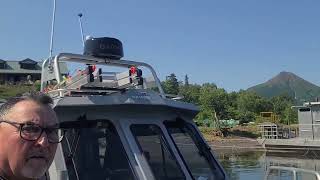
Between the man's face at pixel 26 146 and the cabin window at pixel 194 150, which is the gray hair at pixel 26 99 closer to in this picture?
the man's face at pixel 26 146

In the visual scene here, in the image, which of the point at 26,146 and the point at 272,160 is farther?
the point at 272,160

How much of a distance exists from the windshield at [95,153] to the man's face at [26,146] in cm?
289

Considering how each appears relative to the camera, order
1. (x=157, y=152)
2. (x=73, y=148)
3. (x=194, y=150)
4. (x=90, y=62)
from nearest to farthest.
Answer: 1. (x=73, y=148)
2. (x=157, y=152)
3. (x=194, y=150)
4. (x=90, y=62)

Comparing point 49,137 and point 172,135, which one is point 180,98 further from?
point 49,137

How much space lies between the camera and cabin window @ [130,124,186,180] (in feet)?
16.9

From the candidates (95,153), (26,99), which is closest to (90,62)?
(95,153)

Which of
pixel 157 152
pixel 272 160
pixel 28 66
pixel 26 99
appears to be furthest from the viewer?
pixel 28 66

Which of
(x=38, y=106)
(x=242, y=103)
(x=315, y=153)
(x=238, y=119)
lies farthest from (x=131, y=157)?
(x=242, y=103)

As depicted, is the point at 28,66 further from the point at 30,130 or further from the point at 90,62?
the point at 30,130

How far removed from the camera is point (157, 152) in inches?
207

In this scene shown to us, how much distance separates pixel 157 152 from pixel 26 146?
131 inches

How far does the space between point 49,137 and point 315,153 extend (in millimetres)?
32092

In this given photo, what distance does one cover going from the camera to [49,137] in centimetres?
207

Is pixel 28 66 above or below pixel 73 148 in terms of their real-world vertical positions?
above
